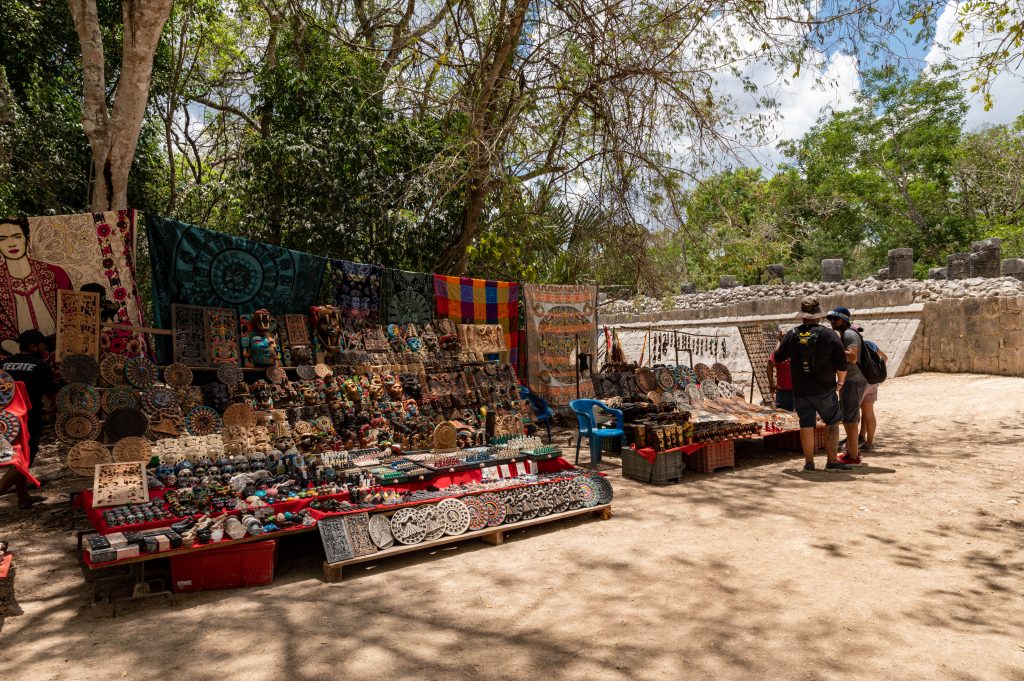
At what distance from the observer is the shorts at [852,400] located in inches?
269

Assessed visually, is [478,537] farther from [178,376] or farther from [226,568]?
[178,376]

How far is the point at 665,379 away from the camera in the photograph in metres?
8.77

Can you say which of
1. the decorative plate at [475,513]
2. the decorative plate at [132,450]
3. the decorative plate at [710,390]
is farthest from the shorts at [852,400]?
the decorative plate at [132,450]

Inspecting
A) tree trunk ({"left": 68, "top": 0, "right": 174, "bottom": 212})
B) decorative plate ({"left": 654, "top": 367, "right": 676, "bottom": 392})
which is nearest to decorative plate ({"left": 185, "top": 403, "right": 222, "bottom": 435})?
tree trunk ({"left": 68, "top": 0, "right": 174, "bottom": 212})

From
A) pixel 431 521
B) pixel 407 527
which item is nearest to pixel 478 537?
pixel 431 521

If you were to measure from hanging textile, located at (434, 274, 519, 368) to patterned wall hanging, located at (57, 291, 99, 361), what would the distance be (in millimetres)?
3549

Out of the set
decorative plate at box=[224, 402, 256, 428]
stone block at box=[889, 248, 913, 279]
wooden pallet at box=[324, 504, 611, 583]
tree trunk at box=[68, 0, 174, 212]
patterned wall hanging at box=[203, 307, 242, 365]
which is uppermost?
tree trunk at box=[68, 0, 174, 212]

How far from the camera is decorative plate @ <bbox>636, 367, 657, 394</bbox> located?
8.80 metres

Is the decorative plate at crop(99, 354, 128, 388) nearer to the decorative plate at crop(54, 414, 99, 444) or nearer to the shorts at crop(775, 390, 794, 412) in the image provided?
the decorative plate at crop(54, 414, 99, 444)

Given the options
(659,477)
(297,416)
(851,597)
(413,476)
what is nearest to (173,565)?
(413,476)

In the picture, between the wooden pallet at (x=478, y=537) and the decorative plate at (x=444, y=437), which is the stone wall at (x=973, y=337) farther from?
the decorative plate at (x=444, y=437)

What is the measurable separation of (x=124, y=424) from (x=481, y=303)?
14.4 feet

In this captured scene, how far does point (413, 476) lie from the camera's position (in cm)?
508

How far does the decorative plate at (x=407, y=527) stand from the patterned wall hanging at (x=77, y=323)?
114 inches
